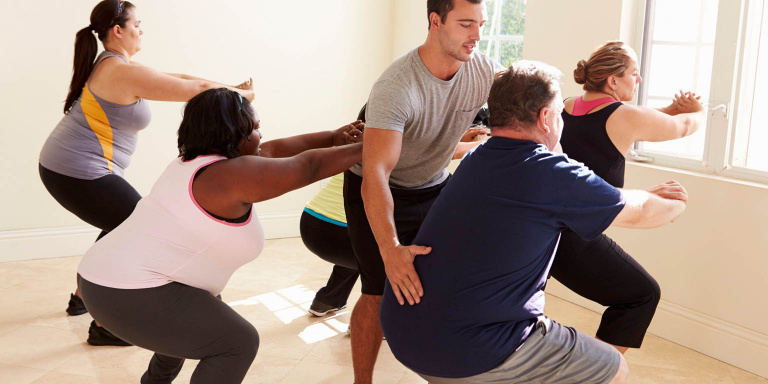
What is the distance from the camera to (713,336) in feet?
10.5

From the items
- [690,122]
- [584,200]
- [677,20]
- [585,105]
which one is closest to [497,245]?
[584,200]

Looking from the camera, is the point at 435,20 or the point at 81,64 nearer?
the point at 435,20

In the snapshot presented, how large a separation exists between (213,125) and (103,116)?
1.33 metres

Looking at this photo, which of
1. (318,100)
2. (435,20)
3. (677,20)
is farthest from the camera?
(318,100)

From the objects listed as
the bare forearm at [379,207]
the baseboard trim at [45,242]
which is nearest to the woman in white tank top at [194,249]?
the bare forearm at [379,207]

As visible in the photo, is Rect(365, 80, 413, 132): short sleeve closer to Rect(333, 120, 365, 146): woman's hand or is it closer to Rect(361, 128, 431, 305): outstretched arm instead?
Rect(361, 128, 431, 305): outstretched arm

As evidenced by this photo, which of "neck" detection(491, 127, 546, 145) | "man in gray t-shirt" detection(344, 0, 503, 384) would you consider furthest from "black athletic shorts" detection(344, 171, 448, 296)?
"neck" detection(491, 127, 546, 145)

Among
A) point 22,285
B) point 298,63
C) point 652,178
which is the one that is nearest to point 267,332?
point 22,285

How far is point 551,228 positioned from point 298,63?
375 cm

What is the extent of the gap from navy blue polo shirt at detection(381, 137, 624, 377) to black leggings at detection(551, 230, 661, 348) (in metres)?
0.71

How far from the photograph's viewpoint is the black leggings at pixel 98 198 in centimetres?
302

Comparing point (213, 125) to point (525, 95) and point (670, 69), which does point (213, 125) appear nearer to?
point (525, 95)

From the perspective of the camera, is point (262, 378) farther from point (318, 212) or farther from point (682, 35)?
point (682, 35)

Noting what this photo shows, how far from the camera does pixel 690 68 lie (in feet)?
11.2
